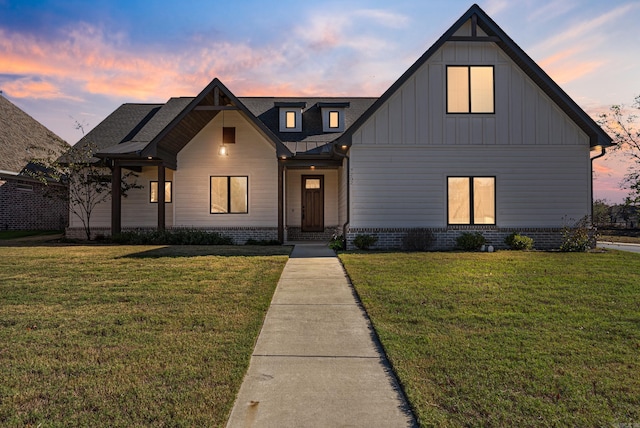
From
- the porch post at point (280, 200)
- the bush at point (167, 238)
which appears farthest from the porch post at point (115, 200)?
the porch post at point (280, 200)

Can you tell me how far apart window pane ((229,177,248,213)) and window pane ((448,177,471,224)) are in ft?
26.9

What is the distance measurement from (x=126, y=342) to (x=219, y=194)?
42.6 ft

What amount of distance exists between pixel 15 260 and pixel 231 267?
586 centimetres

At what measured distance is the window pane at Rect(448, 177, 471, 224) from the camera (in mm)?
14328

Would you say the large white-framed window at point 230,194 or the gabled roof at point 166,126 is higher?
the gabled roof at point 166,126

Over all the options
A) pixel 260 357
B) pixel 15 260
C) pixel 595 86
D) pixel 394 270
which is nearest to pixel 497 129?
pixel 595 86

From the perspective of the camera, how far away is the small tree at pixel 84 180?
17.2 meters

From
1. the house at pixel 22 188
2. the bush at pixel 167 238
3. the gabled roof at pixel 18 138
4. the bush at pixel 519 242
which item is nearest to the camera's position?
the bush at pixel 519 242

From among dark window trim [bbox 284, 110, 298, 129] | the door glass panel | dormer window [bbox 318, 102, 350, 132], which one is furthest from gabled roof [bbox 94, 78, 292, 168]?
dormer window [bbox 318, 102, 350, 132]

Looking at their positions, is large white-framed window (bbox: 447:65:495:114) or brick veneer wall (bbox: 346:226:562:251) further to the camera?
large white-framed window (bbox: 447:65:495:114)

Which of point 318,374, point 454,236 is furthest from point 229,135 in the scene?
point 318,374

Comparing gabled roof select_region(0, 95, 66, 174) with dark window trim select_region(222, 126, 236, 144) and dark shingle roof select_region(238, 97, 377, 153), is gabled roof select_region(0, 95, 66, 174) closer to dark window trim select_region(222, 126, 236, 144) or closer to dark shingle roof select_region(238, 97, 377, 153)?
dark window trim select_region(222, 126, 236, 144)

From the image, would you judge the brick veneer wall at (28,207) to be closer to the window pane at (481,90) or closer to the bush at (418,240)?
the bush at (418,240)

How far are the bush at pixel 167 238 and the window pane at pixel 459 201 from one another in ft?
29.5
